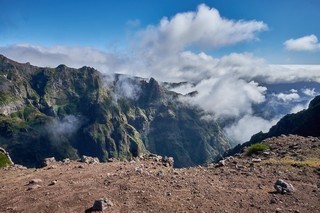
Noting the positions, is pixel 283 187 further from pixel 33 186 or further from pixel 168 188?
pixel 33 186

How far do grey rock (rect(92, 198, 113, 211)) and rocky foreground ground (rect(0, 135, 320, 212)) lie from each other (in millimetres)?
80

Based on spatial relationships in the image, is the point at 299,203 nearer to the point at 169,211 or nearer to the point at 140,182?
the point at 169,211

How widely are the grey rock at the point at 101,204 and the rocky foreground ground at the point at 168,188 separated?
8 centimetres

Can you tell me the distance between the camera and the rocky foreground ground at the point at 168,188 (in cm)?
2472

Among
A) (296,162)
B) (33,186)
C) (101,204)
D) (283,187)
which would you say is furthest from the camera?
(296,162)

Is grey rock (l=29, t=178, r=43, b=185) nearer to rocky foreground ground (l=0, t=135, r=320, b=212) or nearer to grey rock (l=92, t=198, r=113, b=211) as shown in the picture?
rocky foreground ground (l=0, t=135, r=320, b=212)

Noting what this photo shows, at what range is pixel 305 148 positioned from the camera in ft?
145

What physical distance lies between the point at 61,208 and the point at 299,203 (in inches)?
698

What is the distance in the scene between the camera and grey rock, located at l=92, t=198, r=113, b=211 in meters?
23.7

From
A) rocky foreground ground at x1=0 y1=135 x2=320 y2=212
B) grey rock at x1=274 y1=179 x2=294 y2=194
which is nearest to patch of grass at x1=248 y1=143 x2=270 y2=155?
rocky foreground ground at x1=0 y1=135 x2=320 y2=212

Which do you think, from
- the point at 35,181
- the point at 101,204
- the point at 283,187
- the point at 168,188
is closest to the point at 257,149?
the point at 283,187

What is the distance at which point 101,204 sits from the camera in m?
23.8

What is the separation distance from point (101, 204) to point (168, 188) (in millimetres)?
5997

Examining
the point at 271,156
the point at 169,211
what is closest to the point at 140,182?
the point at 169,211
